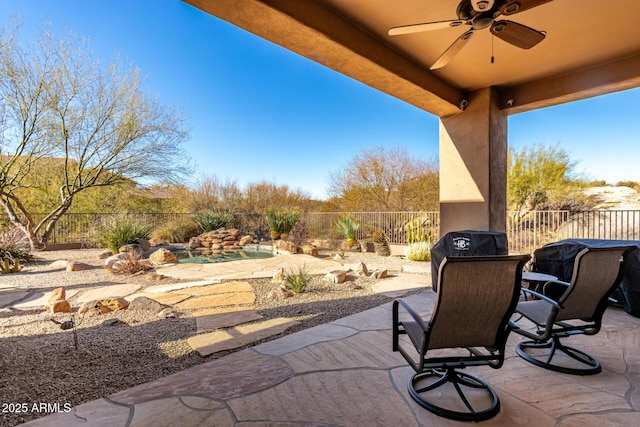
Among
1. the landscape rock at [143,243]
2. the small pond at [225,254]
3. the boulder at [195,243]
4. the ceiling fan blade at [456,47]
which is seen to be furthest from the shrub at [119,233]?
the ceiling fan blade at [456,47]

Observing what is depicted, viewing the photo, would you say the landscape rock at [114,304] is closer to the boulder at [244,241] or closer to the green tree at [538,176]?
the boulder at [244,241]

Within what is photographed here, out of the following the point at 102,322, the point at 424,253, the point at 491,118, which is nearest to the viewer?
the point at 102,322

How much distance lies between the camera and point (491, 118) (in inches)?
190

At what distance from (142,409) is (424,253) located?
6881mm

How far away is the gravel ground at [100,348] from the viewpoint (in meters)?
1.86

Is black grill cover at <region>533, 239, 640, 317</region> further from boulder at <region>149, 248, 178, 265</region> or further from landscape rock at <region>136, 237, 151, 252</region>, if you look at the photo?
landscape rock at <region>136, 237, 151, 252</region>

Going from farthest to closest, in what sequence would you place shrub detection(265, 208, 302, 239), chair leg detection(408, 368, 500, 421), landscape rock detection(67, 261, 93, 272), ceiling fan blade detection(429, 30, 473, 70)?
shrub detection(265, 208, 302, 239), landscape rock detection(67, 261, 93, 272), ceiling fan blade detection(429, 30, 473, 70), chair leg detection(408, 368, 500, 421)

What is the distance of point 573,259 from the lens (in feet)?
12.1

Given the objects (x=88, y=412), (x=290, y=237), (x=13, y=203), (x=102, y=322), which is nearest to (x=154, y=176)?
(x=13, y=203)

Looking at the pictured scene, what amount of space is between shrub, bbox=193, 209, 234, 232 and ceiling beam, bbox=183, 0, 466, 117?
8.74 meters

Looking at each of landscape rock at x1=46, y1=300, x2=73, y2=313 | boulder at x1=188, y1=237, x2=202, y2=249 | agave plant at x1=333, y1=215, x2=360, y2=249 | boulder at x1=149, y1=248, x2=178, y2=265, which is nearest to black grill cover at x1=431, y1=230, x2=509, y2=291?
landscape rock at x1=46, y1=300, x2=73, y2=313

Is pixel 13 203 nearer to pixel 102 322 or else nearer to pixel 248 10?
pixel 102 322

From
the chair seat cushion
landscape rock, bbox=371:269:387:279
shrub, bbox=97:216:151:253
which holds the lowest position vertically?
landscape rock, bbox=371:269:387:279

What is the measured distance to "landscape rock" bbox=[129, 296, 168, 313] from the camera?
11.4ft
